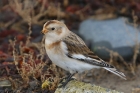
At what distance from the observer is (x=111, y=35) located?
22.6 feet

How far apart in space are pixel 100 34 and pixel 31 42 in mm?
1112

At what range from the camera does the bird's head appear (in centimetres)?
461

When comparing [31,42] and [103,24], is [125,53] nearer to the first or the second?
[103,24]

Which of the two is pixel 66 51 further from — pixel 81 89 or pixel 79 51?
pixel 81 89

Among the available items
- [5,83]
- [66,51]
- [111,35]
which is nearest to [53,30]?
[66,51]

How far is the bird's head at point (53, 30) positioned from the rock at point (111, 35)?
180 centimetres

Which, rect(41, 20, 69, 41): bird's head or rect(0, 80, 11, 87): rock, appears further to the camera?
rect(0, 80, 11, 87): rock

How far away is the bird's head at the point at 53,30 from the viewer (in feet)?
15.1

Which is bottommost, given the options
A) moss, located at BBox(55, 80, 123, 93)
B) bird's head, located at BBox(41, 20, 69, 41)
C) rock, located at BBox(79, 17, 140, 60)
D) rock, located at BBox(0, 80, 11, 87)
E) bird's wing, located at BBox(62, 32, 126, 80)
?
rock, located at BBox(0, 80, 11, 87)

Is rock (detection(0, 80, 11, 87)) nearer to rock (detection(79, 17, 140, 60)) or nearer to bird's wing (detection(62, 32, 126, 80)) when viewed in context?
bird's wing (detection(62, 32, 126, 80))

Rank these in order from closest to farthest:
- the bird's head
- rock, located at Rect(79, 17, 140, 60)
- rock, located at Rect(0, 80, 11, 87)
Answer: the bird's head
rock, located at Rect(0, 80, 11, 87)
rock, located at Rect(79, 17, 140, 60)

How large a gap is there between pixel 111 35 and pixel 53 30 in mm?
2383

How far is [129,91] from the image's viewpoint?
566 cm

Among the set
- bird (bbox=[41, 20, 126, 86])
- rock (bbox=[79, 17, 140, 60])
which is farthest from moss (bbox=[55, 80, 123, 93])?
rock (bbox=[79, 17, 140, 60])
